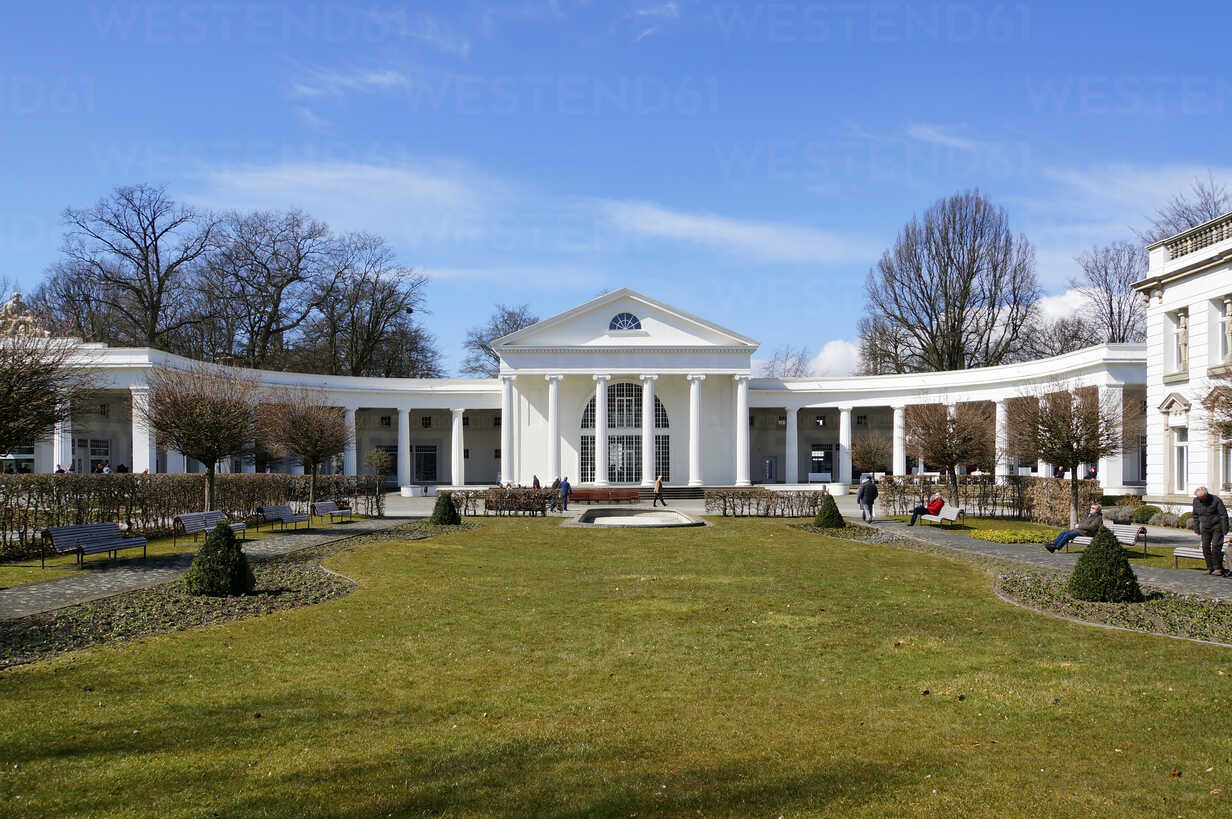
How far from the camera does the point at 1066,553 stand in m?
18.5

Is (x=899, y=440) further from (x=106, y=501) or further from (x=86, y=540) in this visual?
(x=86, y=540)

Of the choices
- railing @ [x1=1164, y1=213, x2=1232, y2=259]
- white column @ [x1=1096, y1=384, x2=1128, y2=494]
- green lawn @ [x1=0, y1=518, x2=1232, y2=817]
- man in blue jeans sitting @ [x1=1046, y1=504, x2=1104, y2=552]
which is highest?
railing @ [x1=1164, y1=213, x2=1232, y2=259]

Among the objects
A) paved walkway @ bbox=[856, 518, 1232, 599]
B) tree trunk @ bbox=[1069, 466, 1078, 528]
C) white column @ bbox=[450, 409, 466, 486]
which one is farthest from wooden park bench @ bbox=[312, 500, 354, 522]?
white column @ bbox=[450, 409, 466, 486]

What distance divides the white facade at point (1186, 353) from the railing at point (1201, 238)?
28mm

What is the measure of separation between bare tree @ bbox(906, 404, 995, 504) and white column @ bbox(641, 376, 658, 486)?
1554 cm

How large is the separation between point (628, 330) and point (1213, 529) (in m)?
33.0

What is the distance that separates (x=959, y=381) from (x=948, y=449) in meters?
16.1

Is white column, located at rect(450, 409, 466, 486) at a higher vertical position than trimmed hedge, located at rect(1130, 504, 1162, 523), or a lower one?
higher

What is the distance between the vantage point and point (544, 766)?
19.5 ft

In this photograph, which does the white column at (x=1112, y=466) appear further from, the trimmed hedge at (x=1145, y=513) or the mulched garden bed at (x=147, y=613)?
the mulched garden bed at (x=147, y=613)

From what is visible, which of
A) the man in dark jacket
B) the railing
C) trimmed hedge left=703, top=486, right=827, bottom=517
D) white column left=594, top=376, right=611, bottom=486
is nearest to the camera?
the man in dark jacket

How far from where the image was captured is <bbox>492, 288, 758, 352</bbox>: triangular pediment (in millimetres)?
46062

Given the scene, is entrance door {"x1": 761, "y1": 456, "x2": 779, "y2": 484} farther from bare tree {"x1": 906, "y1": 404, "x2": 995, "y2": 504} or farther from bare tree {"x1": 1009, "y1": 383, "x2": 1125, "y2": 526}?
bare tree {"x1": 1009, "y1": 383, "x2": 1125, "y2": 526}

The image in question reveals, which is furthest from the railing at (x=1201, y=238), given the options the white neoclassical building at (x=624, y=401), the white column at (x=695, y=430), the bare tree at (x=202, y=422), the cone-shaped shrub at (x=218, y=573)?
the bare tree at (x=202, y=422)
